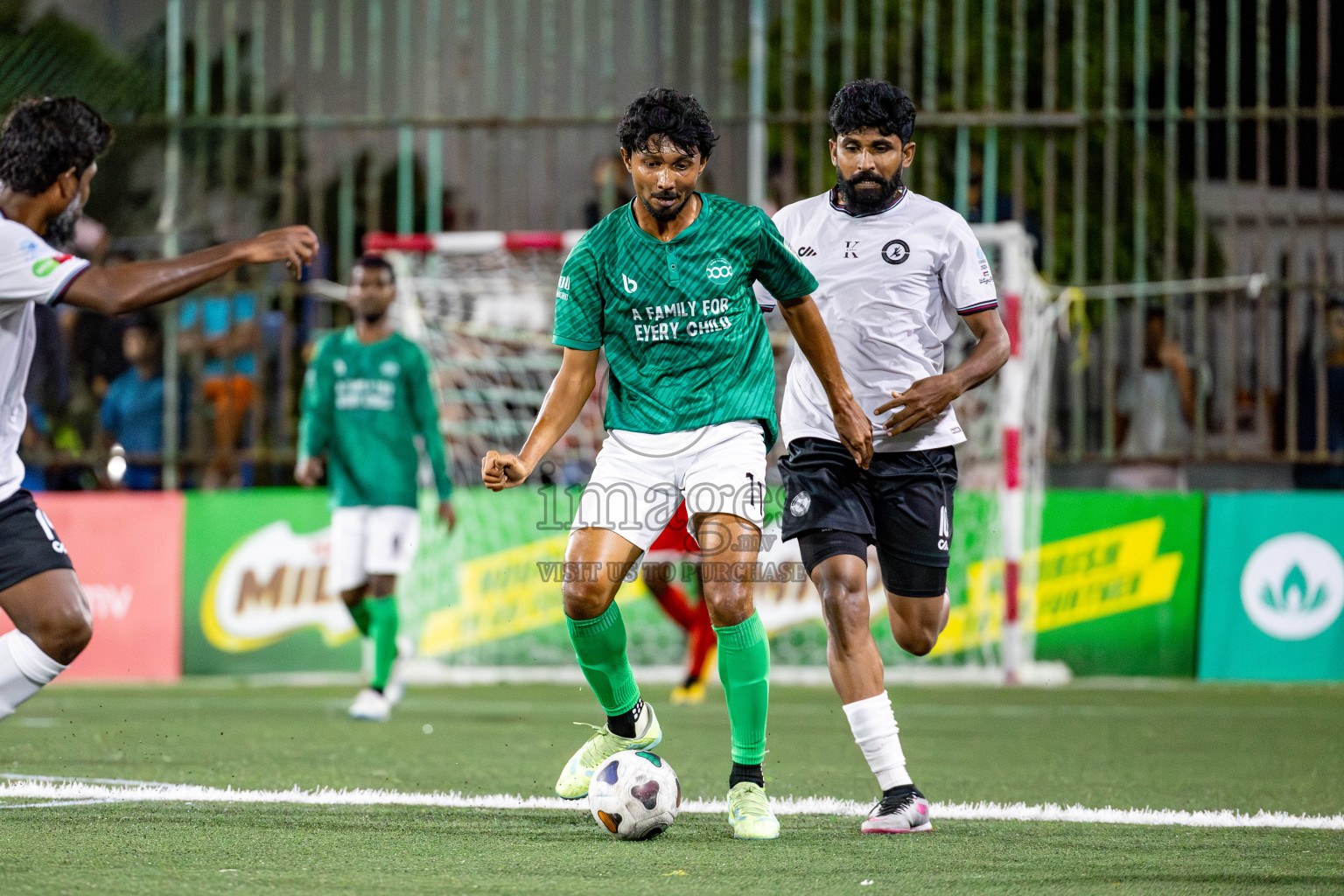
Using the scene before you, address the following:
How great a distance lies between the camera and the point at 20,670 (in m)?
4.59

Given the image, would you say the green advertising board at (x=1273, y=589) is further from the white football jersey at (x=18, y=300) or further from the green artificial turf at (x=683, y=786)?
the white football jersey at (x=18, y=300)

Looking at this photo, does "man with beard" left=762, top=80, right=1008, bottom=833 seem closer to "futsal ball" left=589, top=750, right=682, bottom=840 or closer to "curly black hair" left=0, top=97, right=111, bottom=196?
"futsal ball" left=589, top=750, right=682, bottom=840

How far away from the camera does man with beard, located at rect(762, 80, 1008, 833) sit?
5.20m

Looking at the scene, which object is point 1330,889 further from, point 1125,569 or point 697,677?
point 1125,569

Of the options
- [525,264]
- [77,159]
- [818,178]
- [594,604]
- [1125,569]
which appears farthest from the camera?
[818,178]

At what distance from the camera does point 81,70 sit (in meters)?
12.8

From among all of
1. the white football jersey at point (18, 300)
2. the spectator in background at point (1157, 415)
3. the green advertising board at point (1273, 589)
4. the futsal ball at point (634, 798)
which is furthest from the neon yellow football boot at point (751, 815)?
the spectator in background at point (1157, 415)

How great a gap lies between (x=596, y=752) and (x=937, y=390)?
1494mm

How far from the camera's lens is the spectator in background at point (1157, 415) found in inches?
467

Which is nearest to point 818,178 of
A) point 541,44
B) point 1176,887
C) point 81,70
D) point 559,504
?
point 541,44

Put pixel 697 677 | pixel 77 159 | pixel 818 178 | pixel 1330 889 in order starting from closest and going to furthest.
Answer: pixel 1330 889 < pixel 77 159 < pixel 697 677 < pixel 818 178

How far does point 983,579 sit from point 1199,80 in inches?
149

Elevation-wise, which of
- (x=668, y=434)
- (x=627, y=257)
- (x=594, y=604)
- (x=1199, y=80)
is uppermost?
(x=1199, y=80)

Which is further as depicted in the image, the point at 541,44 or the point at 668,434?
the point at 541,44
